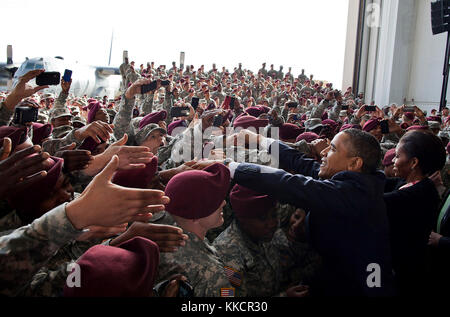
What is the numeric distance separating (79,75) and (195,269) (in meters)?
23.5

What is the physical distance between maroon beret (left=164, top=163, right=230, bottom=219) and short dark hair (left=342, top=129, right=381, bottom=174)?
2.54 feet

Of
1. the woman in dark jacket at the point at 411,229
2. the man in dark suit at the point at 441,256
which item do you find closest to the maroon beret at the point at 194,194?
the woman in dark jacket at the point at 411,229

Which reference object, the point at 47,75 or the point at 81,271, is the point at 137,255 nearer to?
the point at 81,271

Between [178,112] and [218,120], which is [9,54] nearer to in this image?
[178,112]

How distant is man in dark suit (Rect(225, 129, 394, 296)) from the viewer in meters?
1.64

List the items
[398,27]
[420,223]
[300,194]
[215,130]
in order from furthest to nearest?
1. [398,27]
2. [215,130]
3. [420,223]
4. [300,194]

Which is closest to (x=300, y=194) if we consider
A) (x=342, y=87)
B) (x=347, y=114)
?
(x=347, y=114)

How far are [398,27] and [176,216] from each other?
61.1ft

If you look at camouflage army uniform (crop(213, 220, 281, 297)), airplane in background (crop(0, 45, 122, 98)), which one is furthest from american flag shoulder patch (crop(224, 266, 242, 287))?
airplane in background (crop(0, 45, 122, 98))

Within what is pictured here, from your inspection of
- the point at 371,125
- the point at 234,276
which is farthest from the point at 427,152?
the point at 371,125

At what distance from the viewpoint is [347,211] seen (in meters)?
1.64

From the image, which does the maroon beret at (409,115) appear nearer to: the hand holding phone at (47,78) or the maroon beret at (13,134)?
the hand holding phone at (47,78)

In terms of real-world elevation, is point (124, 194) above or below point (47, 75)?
below
